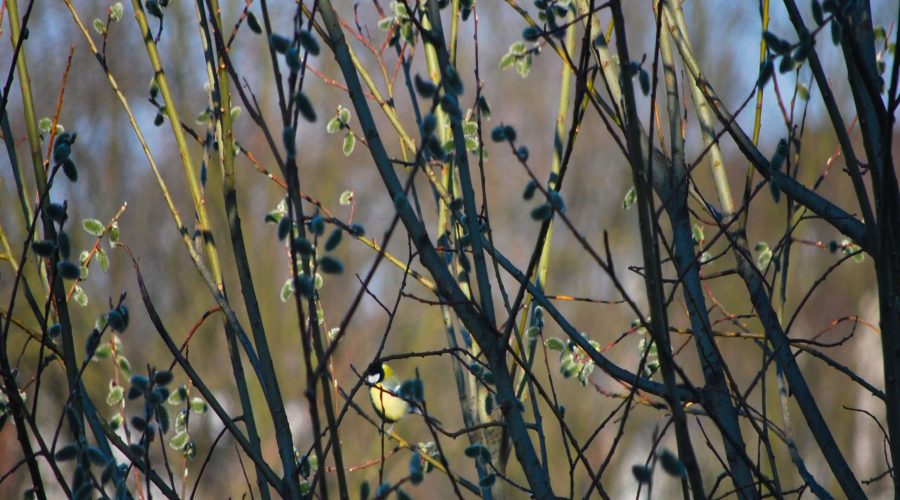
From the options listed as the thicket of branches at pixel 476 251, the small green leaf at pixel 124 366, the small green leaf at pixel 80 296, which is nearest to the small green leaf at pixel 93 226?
the thicket of branches at pixel 476 251

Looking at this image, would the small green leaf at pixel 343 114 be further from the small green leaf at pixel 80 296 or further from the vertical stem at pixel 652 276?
the vertical stem at pixel 652 276

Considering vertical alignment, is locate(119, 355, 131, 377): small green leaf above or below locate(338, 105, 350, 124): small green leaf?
below

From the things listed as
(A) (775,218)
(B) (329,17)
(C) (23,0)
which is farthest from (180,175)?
(B) (329,17)

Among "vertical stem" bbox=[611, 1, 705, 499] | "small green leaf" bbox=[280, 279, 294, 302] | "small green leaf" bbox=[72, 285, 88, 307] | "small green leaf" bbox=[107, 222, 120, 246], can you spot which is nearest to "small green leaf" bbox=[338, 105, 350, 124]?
"small green leaf" bbox=[280, 279, 294, 302]

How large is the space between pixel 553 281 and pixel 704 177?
72.7 inches

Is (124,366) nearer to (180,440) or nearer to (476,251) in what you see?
(180,440)

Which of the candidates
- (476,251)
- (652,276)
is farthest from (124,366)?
(652,276)

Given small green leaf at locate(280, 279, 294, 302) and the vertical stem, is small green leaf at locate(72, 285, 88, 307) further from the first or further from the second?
the vertical stem

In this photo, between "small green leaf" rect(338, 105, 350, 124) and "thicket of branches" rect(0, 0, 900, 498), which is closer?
"thicket of branches" rect(0, 0, 900, 498)

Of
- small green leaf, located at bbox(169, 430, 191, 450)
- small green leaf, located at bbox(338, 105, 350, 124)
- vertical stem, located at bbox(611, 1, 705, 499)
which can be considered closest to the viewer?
vertical stem, located at bbox(611, 1, 705, 499)

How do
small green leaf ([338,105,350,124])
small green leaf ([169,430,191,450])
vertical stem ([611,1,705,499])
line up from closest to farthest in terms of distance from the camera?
1. vertical stem ([611,1,705,499])
2. small green leaf ([169,430,191,450])
3. small green leaf ([338,105,350,124])

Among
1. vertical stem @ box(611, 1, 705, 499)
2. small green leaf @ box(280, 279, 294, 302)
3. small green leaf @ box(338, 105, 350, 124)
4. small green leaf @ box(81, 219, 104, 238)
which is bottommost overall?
vertical stem @ box(611, 1, 705, 499)

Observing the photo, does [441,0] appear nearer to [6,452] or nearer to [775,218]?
[6,452]

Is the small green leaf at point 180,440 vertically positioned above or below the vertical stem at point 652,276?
above
